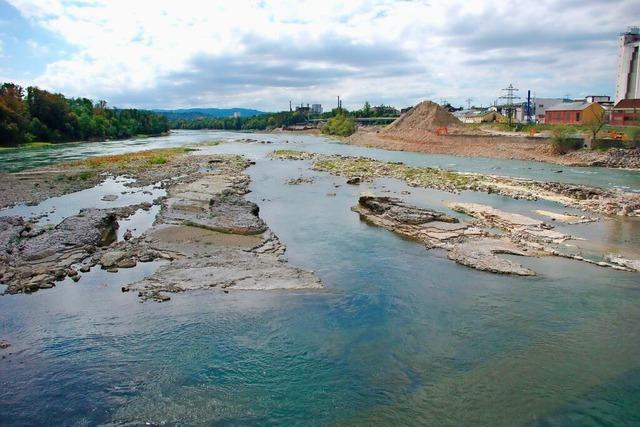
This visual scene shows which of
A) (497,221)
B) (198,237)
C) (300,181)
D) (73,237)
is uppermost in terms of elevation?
(300,181)

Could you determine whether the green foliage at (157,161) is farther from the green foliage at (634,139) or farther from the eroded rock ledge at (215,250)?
the green foliage at (634,139)

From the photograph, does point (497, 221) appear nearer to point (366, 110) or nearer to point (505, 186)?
point (505, 186)

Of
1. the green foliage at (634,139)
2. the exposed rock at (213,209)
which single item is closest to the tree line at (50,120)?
the exposed rock at (213,209)

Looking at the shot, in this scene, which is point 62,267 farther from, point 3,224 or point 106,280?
point 3,224

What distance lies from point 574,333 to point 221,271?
11133mm

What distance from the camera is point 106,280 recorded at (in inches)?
637

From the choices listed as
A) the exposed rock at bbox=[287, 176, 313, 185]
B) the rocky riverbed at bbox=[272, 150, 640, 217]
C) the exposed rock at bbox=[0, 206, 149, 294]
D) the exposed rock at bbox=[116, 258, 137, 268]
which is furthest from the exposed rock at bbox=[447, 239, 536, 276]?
the exposed rock at bbox=[287, 176, 313, 185]

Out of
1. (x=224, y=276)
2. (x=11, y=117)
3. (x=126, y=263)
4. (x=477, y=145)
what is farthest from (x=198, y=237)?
(x=11, y=117)

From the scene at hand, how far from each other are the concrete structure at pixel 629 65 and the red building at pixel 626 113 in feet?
59.0

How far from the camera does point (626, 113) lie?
6141 centimetres

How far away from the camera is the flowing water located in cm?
957

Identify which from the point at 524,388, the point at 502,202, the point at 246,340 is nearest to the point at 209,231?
the point at 246,340

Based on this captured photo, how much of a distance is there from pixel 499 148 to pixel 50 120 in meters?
79.3

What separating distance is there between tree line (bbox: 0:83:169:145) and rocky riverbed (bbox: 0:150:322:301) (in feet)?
196
